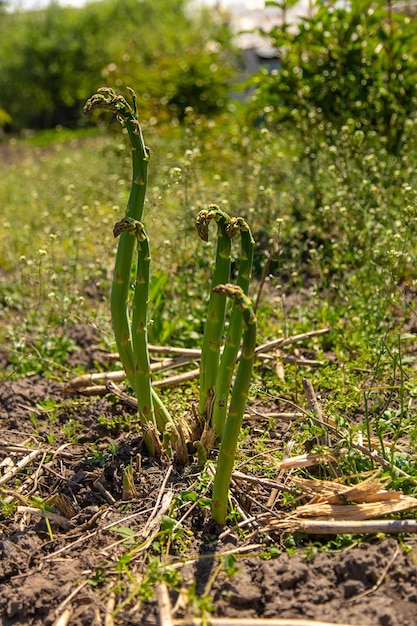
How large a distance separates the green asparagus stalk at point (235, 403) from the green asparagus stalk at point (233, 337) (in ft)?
0.91

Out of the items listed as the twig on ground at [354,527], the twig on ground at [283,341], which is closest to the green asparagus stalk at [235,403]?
the twig on ground at [354,527]

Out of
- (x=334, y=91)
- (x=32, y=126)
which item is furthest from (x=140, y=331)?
(x=32, y=126)

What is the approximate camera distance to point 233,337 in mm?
2350

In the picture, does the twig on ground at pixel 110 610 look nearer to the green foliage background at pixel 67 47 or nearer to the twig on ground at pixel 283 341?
the twig on ground at pixel 283 341

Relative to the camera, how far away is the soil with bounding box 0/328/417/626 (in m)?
1.93

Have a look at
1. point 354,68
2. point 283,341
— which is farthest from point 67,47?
point 283,341

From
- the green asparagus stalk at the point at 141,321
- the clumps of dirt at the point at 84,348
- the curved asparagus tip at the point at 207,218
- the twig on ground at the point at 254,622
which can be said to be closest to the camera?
the twig on ground at the point at 254,622

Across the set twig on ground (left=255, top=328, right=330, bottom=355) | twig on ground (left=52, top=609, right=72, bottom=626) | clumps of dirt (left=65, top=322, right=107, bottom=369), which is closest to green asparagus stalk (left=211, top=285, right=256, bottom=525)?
twig on ground (left=52, top=609, right=72, bottom=626)

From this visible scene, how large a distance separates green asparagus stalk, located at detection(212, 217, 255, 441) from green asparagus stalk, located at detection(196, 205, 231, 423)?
0.13 ft

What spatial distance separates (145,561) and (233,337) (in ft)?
2.43

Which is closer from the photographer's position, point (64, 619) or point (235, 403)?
point (64, 619)

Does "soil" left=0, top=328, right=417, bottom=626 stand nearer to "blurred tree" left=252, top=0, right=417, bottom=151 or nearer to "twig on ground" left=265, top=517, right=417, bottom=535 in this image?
"twig on ground" left=265, top=517, right=417, bottom=535

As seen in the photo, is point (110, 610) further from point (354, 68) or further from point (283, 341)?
point (354, 68)

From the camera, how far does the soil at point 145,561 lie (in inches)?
76.0
